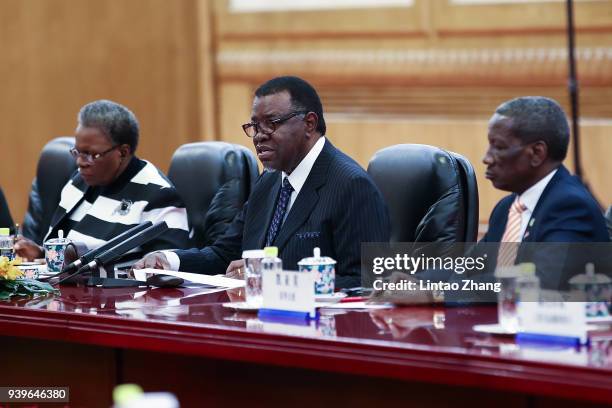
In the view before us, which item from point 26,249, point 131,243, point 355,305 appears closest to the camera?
point 355,305

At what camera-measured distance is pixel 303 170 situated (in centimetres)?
321

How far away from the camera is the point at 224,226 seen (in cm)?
394

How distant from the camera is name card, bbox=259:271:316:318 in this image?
2396mm

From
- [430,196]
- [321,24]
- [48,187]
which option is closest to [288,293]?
[430,196]

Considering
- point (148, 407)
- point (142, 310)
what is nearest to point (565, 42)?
point (142, 310)

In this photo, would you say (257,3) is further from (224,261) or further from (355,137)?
(224,261)

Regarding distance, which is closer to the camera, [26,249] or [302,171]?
[302,171]

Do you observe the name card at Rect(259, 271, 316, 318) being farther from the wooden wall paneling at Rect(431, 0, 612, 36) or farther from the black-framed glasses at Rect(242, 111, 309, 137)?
the wooden wall paneling at Rect(431, 0, 612, 36)

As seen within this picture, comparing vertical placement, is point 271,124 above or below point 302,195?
above

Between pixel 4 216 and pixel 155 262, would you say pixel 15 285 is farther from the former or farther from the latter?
pixel 4 216

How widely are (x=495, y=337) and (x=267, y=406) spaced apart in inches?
21.8

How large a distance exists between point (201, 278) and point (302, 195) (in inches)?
15.8

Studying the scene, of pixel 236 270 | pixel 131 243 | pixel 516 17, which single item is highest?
pixel 516 17

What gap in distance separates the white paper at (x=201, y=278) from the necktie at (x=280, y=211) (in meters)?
0.20
